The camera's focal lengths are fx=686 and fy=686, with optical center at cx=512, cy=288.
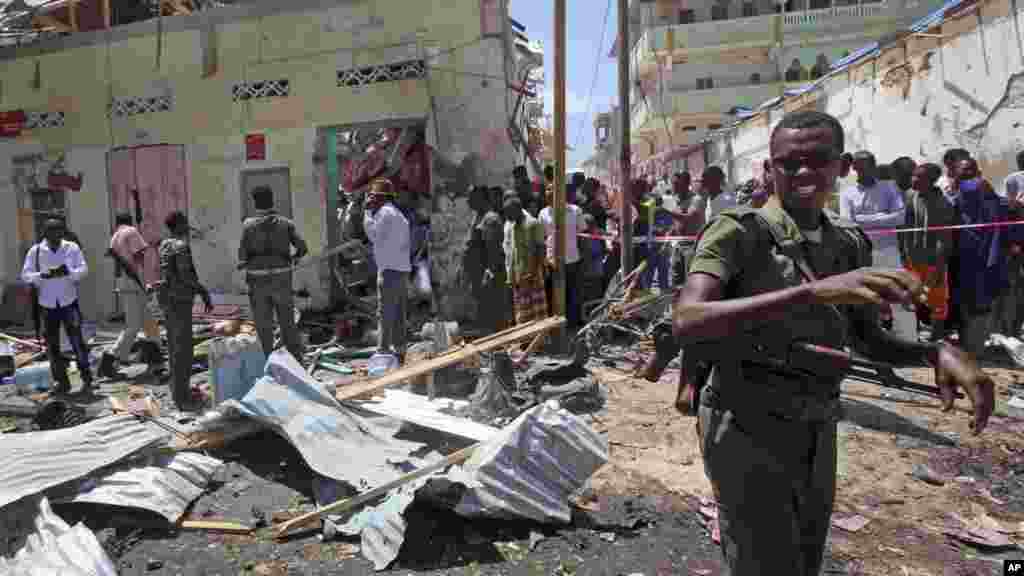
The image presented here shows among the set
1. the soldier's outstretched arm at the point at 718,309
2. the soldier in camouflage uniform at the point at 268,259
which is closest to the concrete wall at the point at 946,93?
the soldier's outstretched arm at the point at 718,309

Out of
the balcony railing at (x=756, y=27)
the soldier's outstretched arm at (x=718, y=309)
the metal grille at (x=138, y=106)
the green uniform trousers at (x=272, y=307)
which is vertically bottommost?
the green uniform trousers at (x=272, y=307)

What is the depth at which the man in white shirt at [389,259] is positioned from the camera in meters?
6.42

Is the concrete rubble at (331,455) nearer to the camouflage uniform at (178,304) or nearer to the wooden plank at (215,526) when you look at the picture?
the wooden plank at (215,526)

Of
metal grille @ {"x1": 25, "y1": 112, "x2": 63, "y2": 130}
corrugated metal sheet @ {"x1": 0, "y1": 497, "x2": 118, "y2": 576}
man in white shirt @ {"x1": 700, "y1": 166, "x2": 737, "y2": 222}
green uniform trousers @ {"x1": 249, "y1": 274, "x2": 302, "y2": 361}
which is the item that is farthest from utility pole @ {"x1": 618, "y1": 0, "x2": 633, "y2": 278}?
metal grille @ {"x1": 25, "y1": 112, "x2": 63, "y2": 130}

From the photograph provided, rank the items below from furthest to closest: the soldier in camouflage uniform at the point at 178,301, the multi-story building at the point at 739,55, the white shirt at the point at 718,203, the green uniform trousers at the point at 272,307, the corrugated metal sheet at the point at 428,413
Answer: the multi-story building at the point at 739,55, the white shirt at the point at 718,203, the green uniform trousers at the point at 272,307, the soldier in camouflage uniform at the point at 178,301, the corrugated metal sheet at the point at 428,413

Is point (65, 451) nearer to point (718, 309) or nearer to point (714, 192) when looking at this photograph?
point (718, 309)

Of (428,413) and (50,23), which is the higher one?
(50,23)

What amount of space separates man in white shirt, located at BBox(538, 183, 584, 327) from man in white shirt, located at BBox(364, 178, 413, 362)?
62.1 inches

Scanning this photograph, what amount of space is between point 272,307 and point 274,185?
395 centimetres

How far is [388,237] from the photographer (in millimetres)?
6418

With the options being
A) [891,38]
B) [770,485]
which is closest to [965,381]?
[770,485]

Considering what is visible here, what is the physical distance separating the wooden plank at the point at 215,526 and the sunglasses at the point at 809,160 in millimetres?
3089

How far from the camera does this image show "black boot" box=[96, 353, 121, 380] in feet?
22.7

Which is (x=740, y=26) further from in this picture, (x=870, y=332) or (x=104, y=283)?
(x=870, y=332)
